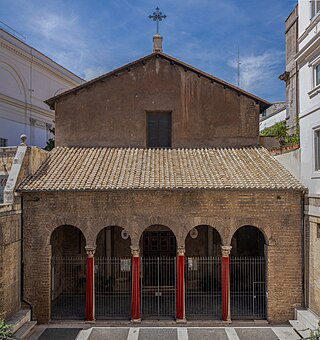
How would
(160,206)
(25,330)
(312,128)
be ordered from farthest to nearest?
(160,206) < (312,128) < (25,330)

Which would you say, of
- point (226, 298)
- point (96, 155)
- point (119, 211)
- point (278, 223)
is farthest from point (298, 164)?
point (96, 155)

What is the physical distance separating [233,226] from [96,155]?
6.66m

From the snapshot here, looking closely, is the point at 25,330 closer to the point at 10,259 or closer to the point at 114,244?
the point at 10,259

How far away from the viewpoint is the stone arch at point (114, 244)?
16906 millimetres

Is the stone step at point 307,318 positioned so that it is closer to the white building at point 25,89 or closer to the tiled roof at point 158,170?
the tiled roof at point 158,170

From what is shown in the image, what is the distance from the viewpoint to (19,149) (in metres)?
13.7

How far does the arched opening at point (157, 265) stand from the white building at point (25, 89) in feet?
34.1

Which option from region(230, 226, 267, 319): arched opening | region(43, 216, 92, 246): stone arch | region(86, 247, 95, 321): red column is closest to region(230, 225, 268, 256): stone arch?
region(230, 226, 267, 319): arched opening

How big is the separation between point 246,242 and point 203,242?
6.90 feet

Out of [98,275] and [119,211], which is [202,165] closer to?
[119,211]

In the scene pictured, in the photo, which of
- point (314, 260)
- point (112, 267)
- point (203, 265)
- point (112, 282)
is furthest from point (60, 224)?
point (314, 260)

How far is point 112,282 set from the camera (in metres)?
16.8

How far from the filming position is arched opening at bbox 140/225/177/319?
16328mm

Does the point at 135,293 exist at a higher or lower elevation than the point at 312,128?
lower
